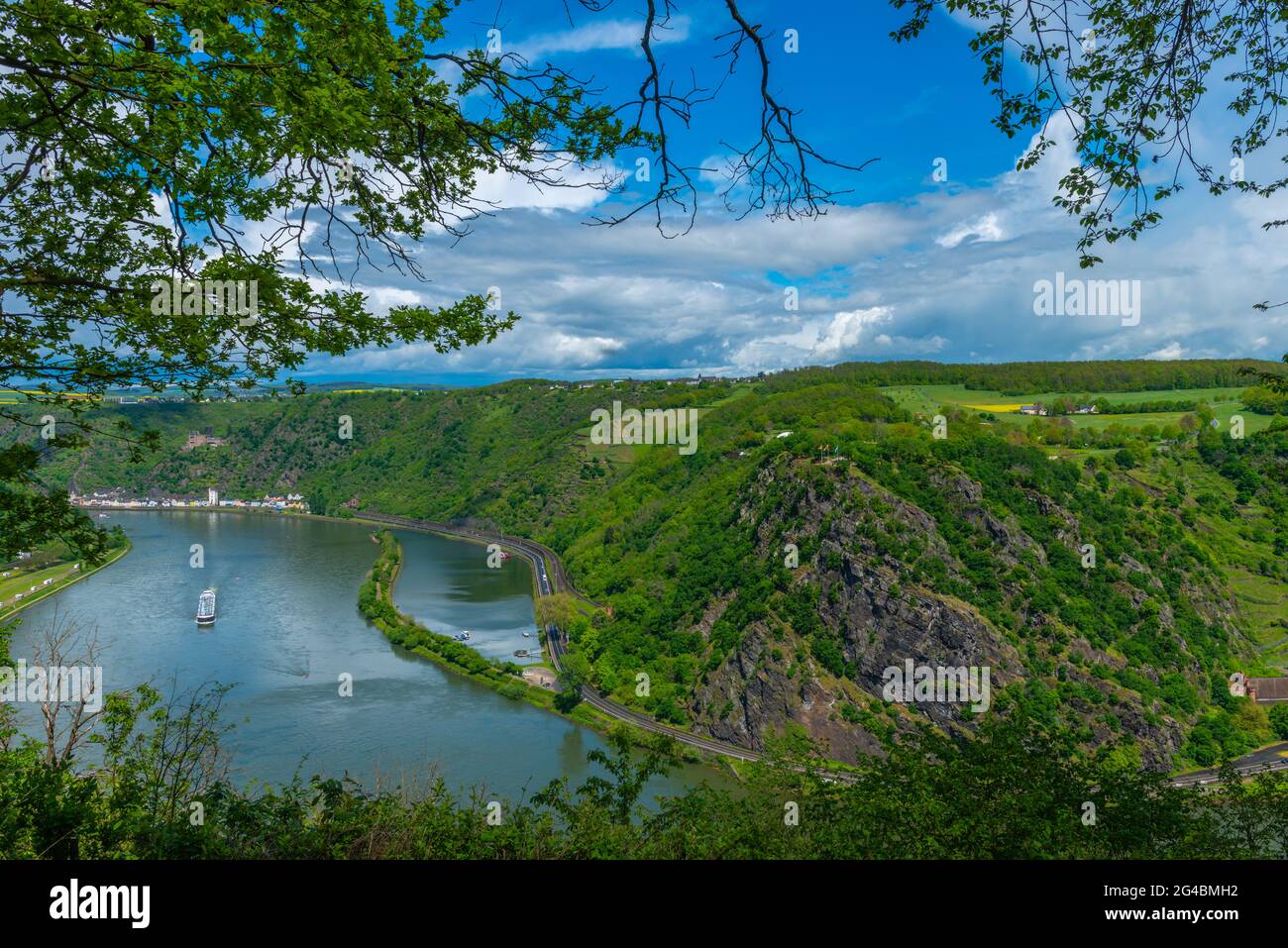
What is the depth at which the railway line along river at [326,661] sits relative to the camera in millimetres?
20547

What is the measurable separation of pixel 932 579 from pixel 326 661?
27.2 m

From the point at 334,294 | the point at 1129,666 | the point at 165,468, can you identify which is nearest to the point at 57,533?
the point at 334,294

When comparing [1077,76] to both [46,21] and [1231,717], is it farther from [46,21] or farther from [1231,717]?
[1231,717]

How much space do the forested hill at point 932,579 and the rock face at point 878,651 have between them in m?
0.09

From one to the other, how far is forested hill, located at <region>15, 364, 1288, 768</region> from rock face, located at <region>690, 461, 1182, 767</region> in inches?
3.7

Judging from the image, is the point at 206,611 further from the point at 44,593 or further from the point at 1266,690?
the point at 1266,690

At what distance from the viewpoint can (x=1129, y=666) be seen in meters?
31.2

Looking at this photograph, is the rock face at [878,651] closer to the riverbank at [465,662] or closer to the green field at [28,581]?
the riverbank at [465,662]

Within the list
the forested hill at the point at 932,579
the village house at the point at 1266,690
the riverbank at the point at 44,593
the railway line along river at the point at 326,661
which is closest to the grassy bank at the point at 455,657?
the railway line along river at the point at 326,661

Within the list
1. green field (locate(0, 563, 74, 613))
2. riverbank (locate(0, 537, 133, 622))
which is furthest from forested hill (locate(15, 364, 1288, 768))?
green field (locate(0, 563, 74, 613))

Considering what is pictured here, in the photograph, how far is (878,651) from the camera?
101 feet

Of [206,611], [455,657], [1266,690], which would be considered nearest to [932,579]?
[1266,690]

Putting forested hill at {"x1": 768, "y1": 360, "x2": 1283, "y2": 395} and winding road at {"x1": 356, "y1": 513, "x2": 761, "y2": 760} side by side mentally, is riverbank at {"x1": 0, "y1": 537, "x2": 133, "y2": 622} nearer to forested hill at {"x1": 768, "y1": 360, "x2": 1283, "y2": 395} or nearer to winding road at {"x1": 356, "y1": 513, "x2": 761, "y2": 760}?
winding road at {"x1": 356, "y1": 513, "x2": 761, "y2": 760}

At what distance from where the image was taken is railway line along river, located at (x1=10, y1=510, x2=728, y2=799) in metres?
20.5
